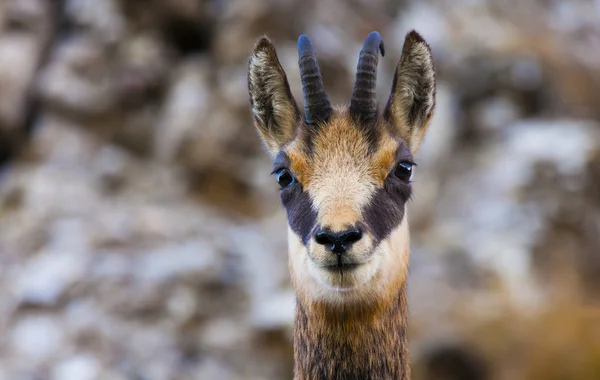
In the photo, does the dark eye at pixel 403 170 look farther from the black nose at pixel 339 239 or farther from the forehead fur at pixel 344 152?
the black nose at pixel 339 239

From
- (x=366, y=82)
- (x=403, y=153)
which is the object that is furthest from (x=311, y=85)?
(x=403, y=153)

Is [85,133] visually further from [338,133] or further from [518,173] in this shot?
[338,133]

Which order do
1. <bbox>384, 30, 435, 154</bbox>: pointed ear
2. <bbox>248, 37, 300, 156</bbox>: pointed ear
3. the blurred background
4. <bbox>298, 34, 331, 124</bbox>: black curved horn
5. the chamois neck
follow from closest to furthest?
1. the chamois neck
2. <bbox>298, 34, 331, 124</bbox>: black curved horn
3. <bbox>384, 30, 435, 154</bbox>: pointed ear
4. <bbox>248, 37, 300, 156</bbox>: pointed ear
5. the blurred background

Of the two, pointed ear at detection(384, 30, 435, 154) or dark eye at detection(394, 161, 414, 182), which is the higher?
pointed ear at detection(384, 30, 435, 154)

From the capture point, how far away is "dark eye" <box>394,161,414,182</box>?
505 cm

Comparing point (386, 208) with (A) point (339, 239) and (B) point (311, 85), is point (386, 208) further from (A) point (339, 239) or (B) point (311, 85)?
(B) point (311, 85)

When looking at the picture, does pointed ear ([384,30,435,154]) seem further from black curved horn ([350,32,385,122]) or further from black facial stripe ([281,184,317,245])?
black facial stripe ([281,184,317,245])

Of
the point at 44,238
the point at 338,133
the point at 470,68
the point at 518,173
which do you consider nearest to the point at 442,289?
the point at 518,173

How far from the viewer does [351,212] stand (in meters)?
→ 4.46

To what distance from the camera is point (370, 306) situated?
4793 millimetres

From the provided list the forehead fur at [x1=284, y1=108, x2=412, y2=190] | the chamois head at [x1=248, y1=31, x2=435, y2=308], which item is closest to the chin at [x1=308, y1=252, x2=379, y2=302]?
the chamois head at [x1=248, y1=31, x2=435, y2=308]

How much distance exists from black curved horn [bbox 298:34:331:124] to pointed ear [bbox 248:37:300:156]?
27 cm

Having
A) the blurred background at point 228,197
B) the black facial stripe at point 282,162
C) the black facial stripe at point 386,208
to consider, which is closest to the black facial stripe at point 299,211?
the black facial stripe at point 282,162

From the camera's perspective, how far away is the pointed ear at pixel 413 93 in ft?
17.8
